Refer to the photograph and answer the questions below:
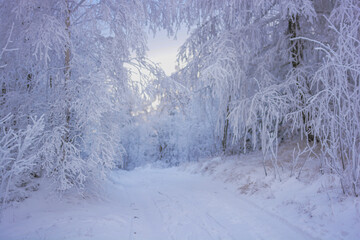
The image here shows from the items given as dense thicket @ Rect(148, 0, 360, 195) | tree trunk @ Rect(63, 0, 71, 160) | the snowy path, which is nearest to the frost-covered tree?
tree trunk @ Rect(63, 0, 71, 160)

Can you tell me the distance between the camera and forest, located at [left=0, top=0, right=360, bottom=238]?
15.3ft

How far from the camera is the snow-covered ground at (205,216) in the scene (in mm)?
3579

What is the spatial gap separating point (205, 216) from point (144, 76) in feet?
13.1

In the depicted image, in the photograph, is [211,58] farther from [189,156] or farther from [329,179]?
[189,156]

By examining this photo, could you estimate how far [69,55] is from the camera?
6.01 meters

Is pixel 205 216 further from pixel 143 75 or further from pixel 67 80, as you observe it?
pixel 67 80

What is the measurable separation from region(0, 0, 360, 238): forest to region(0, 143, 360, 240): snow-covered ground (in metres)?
0.46

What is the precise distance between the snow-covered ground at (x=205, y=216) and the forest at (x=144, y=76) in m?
0.46

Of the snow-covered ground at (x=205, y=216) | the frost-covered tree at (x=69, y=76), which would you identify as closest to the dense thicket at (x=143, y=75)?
the frost-covered tree at (x=69, y=76)

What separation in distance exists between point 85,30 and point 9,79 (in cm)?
230

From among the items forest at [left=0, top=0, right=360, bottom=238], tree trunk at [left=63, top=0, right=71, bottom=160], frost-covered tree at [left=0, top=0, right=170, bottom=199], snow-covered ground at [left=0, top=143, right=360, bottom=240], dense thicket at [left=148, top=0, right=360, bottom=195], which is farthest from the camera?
dense thicket at [left=148, top=0, right=360, bottom=195]

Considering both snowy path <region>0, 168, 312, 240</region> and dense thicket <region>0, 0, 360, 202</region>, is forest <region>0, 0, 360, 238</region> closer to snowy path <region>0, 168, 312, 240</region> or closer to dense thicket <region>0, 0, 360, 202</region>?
dense thicket <region>0, 0, 360, 202</region>

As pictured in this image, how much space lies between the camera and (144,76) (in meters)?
6.37

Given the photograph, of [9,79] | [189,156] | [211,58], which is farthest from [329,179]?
[189,156]
